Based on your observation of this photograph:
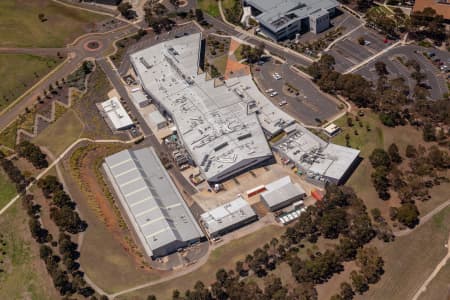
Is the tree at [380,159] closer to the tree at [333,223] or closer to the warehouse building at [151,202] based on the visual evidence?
the tree at [333,223]

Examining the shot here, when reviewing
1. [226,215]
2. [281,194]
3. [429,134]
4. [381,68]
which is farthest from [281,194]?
[381,68]

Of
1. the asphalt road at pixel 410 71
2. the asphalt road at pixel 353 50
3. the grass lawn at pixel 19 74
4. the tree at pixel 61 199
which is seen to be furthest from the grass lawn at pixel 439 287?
the grass lawn at pixel 19 74

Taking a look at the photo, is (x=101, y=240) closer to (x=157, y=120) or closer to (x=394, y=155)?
(x=157, y=120)

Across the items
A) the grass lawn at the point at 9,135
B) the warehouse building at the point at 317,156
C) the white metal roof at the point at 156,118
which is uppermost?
the grass lawn at the point at 9,135

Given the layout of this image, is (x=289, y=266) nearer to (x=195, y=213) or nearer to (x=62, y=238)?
(x=195, y=213)

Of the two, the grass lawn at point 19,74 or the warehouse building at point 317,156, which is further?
the grass lawn at point 19,74

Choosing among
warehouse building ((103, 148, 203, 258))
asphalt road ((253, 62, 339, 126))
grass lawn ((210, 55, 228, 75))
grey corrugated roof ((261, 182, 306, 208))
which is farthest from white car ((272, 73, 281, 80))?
warehouse building ((103, 148, 203, 258))
